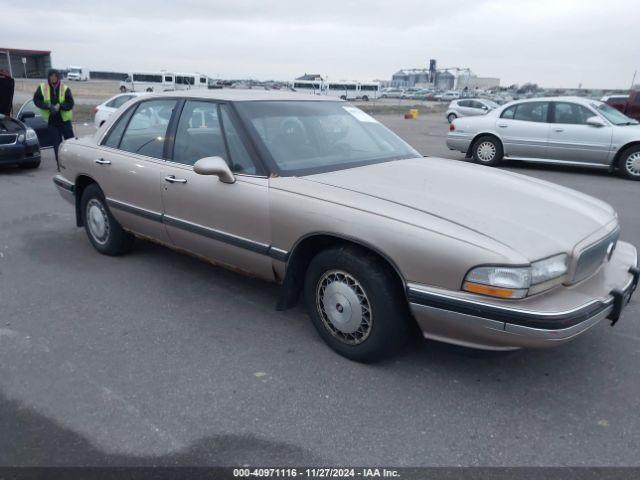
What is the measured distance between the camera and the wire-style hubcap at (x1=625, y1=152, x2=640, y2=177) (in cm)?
980

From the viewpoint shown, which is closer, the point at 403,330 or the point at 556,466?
the point at 556,466

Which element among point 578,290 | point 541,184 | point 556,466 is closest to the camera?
point 556,466

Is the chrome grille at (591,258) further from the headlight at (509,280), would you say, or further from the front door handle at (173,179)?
the front door handle at (173,179)

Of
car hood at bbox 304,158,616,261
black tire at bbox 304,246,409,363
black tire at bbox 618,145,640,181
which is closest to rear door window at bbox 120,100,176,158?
car hood at bbox 304,158,616,261

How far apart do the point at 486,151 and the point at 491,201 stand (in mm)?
8851

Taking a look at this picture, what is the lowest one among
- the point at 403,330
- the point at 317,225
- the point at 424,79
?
the point at 403,330

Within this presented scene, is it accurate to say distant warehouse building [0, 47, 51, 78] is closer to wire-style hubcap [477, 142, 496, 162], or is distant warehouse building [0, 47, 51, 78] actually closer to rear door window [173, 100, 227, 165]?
wire-style hubcap [477, 142, 496, 162]

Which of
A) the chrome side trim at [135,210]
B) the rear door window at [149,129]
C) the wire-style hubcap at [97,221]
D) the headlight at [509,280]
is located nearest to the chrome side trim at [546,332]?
the headlight at [509,280]

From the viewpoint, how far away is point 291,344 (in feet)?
11.2

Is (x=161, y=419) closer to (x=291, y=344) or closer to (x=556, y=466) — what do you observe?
(x=291, y=344)

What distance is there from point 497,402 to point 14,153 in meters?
9.42

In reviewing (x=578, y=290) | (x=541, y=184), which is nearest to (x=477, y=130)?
(x=541, y=184)

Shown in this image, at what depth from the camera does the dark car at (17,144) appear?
9.17 metres

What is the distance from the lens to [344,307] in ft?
10.1
